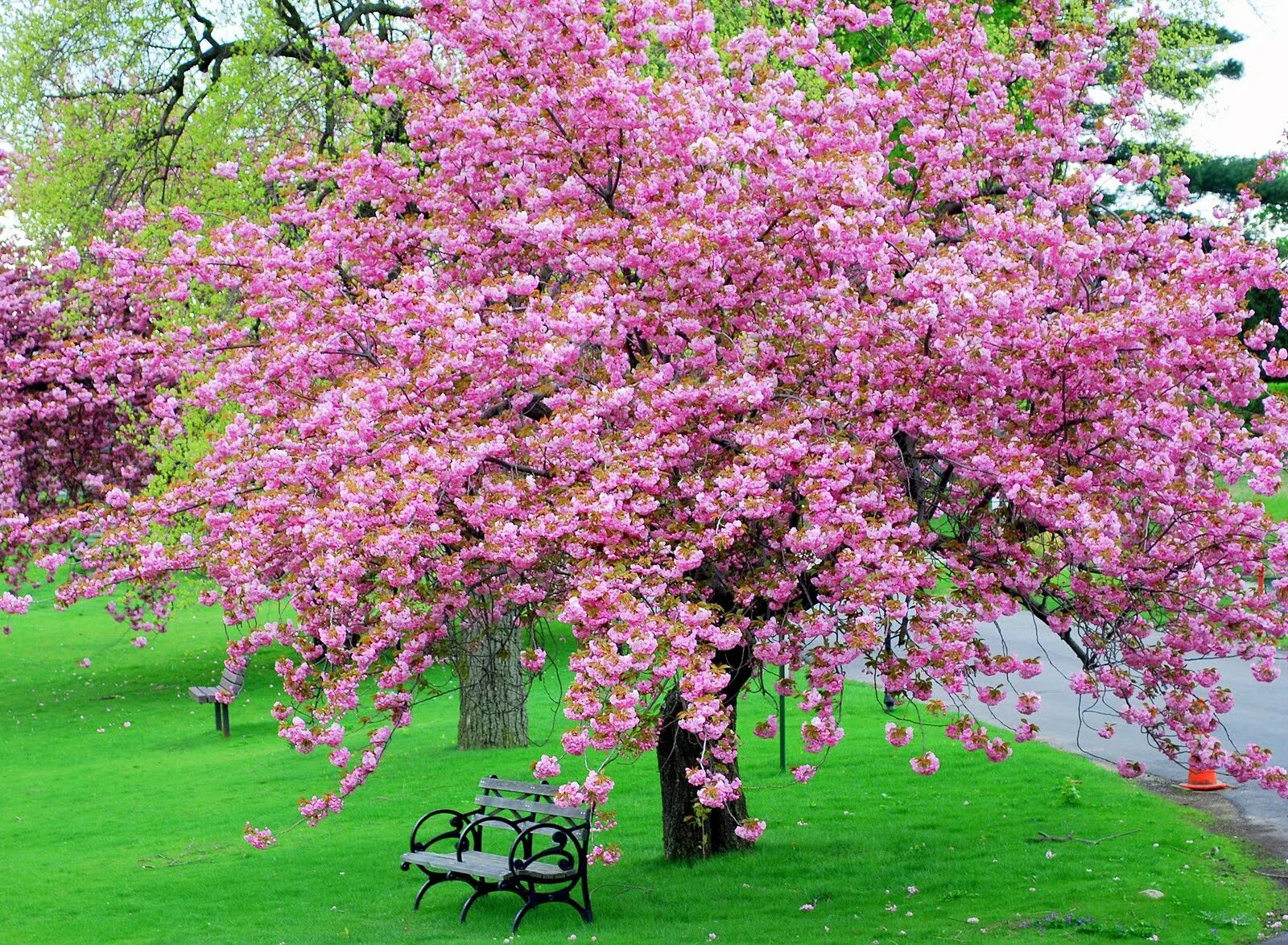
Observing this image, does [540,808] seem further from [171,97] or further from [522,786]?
[171,97]

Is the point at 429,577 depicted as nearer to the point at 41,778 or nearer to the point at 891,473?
the point at 891,473

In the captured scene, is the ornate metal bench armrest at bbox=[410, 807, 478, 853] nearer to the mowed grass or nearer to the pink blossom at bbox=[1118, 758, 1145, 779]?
the mowed grass

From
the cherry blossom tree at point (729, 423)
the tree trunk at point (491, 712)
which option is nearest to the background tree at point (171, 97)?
the tree trunk at point (491, 712)

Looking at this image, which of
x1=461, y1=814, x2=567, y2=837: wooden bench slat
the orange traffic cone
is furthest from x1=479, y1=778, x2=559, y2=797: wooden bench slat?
the orange traffic cone

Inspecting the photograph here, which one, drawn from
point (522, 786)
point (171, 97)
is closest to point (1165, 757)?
point (522, 786)

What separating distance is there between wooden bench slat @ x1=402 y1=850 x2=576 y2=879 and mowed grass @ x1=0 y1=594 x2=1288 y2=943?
379 millimetres

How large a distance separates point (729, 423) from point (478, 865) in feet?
12.9

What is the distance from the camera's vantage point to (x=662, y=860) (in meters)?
10.8

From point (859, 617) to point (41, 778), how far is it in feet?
44.7

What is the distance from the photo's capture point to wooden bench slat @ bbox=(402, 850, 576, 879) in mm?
9406

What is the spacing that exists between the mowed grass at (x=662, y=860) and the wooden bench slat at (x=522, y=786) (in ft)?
2.70

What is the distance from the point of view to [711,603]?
284 inches

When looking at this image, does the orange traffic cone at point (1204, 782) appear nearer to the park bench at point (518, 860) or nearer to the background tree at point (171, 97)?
the park bench at point (518, 860)

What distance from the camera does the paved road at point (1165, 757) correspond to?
11.4m
